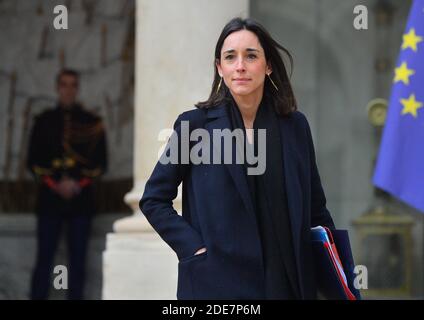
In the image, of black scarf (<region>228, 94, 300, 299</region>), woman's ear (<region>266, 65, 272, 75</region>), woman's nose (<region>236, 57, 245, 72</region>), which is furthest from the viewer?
woman's ear (<region>266, 65, 272, 75</region>)

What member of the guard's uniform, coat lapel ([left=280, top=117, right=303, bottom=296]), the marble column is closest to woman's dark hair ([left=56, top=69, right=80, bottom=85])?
the guard's uniform

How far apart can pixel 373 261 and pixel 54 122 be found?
12.2ft

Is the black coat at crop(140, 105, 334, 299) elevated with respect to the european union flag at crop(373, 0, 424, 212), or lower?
lower

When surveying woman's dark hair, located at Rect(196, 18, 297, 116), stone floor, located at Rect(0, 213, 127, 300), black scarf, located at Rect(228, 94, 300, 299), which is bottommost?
stone floor, located at Rect(0, 213, 127, 300)

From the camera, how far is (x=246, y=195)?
12.6ft

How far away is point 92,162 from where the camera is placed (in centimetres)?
1053

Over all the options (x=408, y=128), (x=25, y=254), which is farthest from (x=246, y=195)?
(x=25, y=254)

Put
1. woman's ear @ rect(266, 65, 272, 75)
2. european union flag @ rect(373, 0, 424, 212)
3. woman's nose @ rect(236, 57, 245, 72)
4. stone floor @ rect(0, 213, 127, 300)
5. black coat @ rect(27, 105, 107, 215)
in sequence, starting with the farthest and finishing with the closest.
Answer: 1. stone floor @ rect(0, 213, 127, 300)
2. black coat @ rect(27, 105, 107, 215)
3. european union flag @ rect(373, 0, 424, 212)
4. woman's ear @ rect(266, 65, 272, 75)
5. woman's nose @ rect(236, 57, 245, 72)

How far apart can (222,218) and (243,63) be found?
0.64m

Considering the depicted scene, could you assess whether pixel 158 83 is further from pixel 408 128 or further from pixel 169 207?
pixel 169 207

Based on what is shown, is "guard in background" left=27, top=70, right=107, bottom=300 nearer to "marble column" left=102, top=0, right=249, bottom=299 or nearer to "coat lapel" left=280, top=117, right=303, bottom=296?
"marble column" left=102, top=0, right=249, bottom=299

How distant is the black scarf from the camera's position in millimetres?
3816
